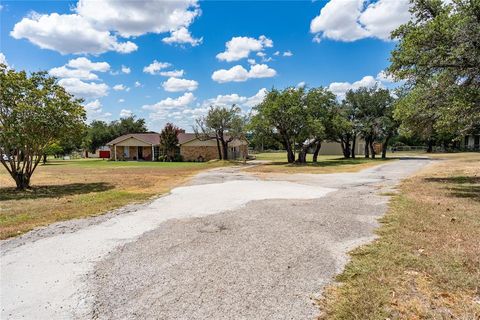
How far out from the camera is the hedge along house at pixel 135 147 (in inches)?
1823

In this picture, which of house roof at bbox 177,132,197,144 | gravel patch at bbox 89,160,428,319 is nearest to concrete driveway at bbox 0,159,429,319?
gravel patch at bbox 89,160,428,319

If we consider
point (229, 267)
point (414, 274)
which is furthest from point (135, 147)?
point (414, 274)

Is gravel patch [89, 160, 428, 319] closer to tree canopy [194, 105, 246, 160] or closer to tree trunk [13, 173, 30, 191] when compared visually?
tree trunk [13, 173, 30, 191]

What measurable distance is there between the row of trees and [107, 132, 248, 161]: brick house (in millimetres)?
10765

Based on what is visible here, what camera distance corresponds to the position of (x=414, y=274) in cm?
396

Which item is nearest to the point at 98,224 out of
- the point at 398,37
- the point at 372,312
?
the point at 372,312

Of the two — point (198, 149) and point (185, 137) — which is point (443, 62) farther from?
point (185, 137)

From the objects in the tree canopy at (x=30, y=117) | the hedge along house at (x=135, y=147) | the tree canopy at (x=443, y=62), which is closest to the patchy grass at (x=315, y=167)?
the tree canopy at (x=443, y=62)

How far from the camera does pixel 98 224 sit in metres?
7.02

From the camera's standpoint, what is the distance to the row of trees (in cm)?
2995

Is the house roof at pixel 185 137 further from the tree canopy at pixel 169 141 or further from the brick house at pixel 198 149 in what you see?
the tree canopy at pixel 169 141

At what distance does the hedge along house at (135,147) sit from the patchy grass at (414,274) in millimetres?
42409

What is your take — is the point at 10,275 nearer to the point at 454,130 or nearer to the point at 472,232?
the point at 472,232

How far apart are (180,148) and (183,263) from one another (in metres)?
39.4
